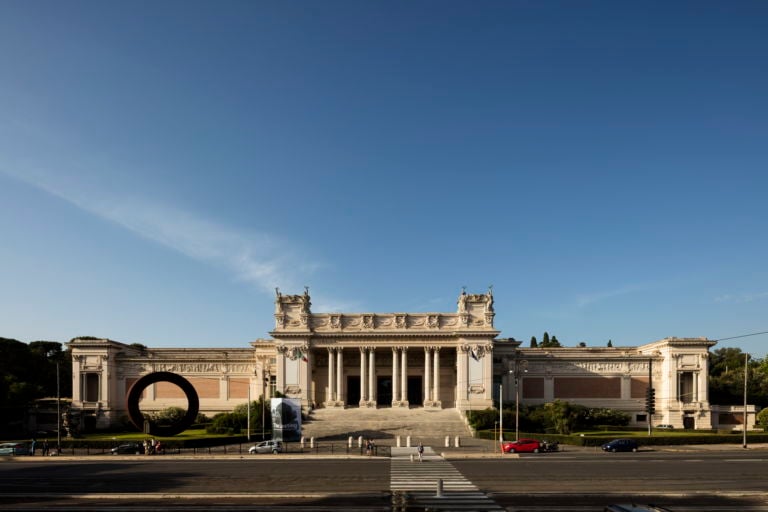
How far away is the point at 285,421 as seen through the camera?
52.6 meters

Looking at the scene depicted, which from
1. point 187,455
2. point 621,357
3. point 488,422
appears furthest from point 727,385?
point 187,455

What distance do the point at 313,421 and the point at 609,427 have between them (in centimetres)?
3561

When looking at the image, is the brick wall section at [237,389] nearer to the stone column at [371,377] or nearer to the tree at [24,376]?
the stone column at [371,377]

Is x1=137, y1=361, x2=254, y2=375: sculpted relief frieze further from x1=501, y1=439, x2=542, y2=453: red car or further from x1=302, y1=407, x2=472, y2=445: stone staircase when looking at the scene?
x1=501, y1=439, x2=542, y2=453: red car

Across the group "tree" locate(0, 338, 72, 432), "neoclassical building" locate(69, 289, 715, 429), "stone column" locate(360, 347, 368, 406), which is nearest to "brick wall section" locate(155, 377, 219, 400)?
"neoclassical building" locate(69, 289, 715, 429)

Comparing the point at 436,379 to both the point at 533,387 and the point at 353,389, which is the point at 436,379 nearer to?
the point at 353,389

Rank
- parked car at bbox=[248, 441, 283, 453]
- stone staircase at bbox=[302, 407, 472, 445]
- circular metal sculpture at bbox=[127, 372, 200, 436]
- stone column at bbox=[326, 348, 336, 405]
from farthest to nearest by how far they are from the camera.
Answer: stone column at bbox=[326, 348, 336, 405] < stone staircase at bbox=[302, 407, 472, 445] < circular metal sculpture at bbox=[127, 372, 200, 436] < parked car at bbox=[248, 441, 283, 453]

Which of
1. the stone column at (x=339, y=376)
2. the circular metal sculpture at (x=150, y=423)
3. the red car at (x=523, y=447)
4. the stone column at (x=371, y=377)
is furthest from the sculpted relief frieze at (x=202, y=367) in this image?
the red car at (x=523, y=447)

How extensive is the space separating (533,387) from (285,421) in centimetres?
4405

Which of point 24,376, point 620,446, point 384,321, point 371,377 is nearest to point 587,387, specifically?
point 384,321

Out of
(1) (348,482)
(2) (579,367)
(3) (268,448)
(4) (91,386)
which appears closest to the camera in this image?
(1) (348,482)

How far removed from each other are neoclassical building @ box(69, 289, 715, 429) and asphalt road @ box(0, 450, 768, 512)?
35433 millimetres

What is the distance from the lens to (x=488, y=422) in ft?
216

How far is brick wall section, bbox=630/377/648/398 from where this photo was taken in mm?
82069
